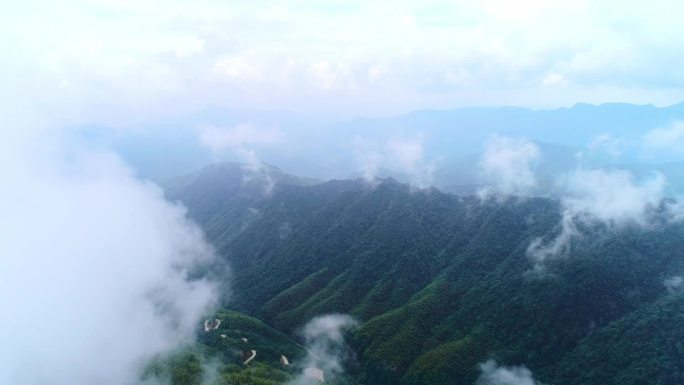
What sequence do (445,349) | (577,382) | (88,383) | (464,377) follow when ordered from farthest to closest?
(445,349) < (464,377) < (577,382) < (88,383)

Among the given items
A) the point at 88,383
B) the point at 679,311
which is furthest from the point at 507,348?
the point at 88,383

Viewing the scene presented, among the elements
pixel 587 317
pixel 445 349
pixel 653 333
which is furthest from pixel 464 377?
pixel 653 333

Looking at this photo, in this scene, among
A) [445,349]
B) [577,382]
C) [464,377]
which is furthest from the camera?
[445,349]

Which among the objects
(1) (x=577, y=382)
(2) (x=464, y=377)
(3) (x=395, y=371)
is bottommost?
(1) (x=577, y=382)

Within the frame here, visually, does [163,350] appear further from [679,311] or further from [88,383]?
[679,311]

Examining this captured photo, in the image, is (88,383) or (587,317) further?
(587,317)

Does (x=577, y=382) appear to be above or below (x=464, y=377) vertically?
below

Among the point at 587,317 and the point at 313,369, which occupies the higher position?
the point at 313,369

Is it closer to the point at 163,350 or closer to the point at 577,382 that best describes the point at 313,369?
the point at 163,350

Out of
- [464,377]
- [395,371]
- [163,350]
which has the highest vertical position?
[163,350]
